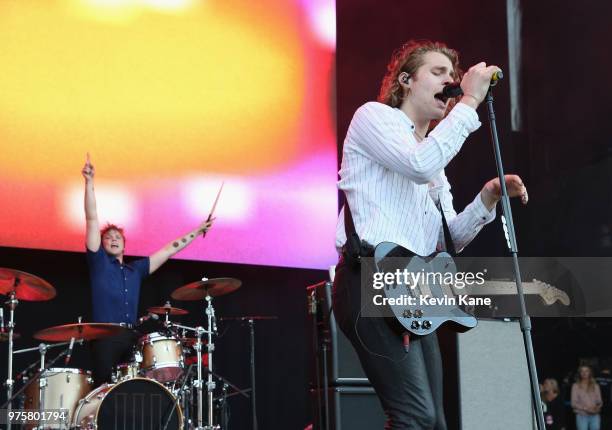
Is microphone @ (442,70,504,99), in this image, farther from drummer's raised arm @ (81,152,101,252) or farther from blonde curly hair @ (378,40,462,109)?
drummer's raised arm @ (81,152,101,252)

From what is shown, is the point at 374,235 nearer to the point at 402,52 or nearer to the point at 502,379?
the point at 402,52

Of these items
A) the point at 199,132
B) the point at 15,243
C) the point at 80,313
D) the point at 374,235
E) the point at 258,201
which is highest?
the point at 199,132

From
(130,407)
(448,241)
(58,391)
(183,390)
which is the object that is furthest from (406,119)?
(58,391)

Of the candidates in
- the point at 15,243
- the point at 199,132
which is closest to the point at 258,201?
the point at 199,132

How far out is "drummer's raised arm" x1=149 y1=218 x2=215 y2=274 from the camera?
621 centimetres

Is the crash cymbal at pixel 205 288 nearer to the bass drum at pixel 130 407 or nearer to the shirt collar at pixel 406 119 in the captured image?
the bass drum at pixel 130 407

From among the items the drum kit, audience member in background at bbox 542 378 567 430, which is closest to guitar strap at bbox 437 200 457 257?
the drum kit

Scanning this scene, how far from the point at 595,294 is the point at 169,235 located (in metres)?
3.06

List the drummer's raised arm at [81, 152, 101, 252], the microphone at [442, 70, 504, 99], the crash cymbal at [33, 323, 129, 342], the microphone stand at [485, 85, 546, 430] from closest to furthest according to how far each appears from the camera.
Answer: the microphone stand at [485, 85, 546, 430]
the microphone at [442, 70, 504, 99]
the crash cymbal at [33, 323, 129, 342]
the drummer's raised arm at [81, 152, 101, 252]

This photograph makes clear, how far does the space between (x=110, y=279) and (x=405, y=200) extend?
4.05 metres

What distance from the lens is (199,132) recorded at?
6.72 meters

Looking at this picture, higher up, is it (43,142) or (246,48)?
(246,48)

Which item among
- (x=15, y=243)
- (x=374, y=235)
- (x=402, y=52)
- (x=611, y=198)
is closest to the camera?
(x=374, y=235)

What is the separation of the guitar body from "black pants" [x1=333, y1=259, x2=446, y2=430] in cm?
4
